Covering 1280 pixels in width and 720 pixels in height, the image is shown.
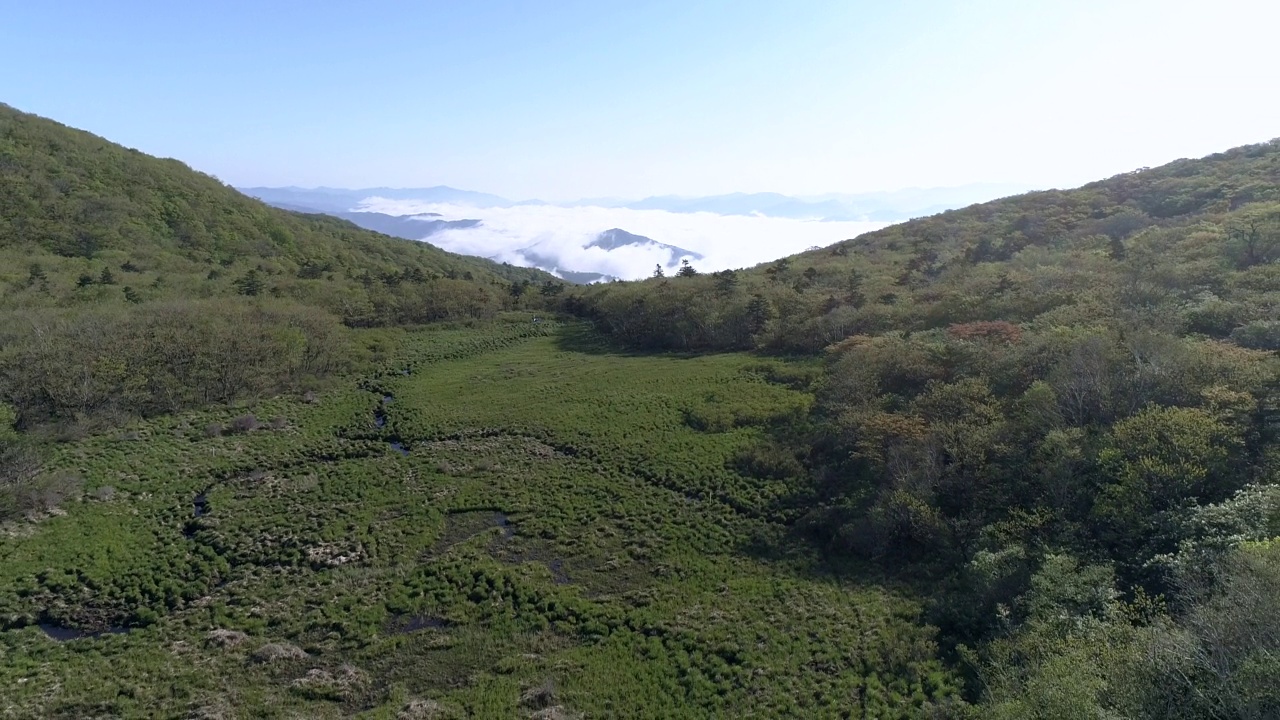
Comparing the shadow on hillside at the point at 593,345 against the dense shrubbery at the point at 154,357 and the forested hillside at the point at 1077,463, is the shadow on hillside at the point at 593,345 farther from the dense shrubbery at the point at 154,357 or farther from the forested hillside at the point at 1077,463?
the dense shrubbery at the point at 154,357

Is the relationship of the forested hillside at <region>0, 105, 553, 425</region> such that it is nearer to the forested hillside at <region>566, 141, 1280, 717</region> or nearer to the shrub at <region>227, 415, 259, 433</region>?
the shrub at <region>227, 415, 259, 433</region>

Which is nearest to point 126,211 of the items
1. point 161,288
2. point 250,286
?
point 250,286

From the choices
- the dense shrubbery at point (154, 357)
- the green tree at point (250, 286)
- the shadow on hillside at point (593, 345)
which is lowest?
the shadow on hillside at point (593, 345)

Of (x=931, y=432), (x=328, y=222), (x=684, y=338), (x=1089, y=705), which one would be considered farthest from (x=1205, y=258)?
(x=328, y=222)

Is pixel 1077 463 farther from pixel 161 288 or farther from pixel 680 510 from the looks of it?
pixel 161 288

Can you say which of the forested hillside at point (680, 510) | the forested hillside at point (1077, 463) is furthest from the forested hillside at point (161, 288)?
the forested hillside at point (1077, 463)
